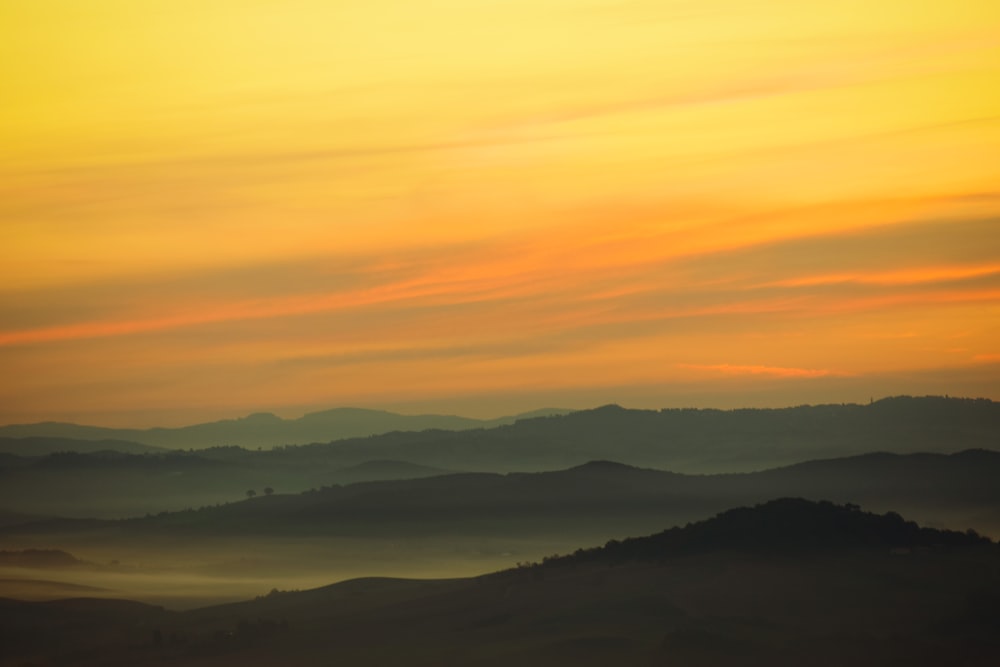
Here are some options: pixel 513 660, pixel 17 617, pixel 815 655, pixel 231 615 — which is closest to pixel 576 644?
pixel 513 660

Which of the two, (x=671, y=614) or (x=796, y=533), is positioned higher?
(x=796, y=533)

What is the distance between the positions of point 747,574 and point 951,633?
63.2 feet

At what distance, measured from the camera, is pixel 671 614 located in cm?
11419

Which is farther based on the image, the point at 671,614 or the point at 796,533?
the point at 796,533

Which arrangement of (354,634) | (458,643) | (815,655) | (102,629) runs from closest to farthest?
(815,655), (458,643), (354,634), (102,629)

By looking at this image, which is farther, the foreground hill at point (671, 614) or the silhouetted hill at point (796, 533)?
the silhouetted hill at point (796, 533)

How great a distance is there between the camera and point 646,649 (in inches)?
4183

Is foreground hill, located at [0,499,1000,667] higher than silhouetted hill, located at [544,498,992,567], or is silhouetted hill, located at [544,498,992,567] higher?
silhouetted hill, located at [544,498,992,567]

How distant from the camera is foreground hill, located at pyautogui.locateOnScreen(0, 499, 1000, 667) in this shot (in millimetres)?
105625

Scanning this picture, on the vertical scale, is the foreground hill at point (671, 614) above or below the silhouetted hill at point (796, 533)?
below

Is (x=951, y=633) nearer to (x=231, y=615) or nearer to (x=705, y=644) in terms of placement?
(x=705, y=644)

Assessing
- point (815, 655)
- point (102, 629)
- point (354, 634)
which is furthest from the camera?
point (102, 629)

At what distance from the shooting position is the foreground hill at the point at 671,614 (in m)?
106

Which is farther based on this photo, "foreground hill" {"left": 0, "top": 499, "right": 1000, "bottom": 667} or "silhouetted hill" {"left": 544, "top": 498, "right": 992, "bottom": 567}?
"silhouetted hill" {"left": 544, "top": 498, "right": 992, "bottom": 567}
